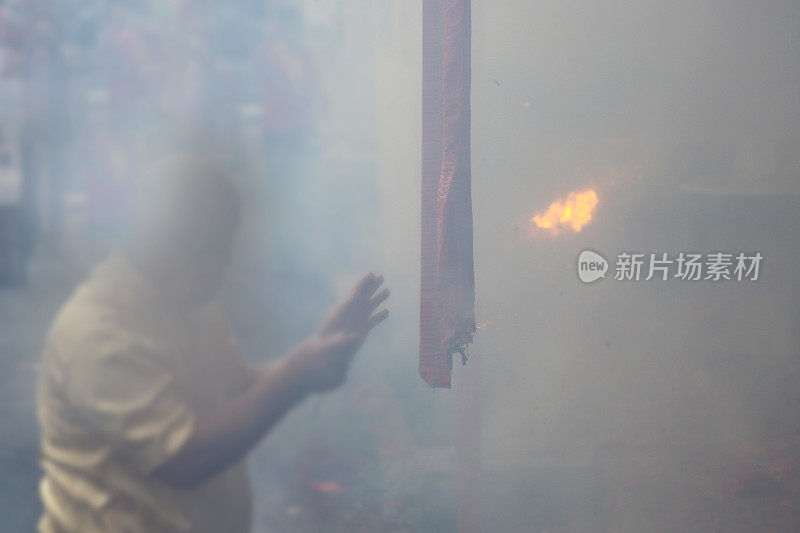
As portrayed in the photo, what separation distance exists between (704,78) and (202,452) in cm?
238

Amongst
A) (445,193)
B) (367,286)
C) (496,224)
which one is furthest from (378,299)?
(496,224)

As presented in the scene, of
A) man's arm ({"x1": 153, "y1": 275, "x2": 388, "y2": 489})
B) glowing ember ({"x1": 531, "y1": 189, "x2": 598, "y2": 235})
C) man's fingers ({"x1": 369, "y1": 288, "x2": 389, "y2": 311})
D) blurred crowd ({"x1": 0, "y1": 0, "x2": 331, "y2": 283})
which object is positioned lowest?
man's arm ({"x1": 153, "y1": 275, "x2": 388, "y2": 489})

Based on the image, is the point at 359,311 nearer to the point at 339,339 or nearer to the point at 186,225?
the point at 339,339

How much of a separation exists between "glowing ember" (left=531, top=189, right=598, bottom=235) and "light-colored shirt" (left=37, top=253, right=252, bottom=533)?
1.40 meters

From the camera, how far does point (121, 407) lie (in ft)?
4.68

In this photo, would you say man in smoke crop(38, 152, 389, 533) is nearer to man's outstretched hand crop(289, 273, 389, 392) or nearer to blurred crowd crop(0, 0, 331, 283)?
man's outstretched hand crop(289, 273, 389, 392)

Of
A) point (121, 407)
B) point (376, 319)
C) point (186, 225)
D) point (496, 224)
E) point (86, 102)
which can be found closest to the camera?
point (121, 407)

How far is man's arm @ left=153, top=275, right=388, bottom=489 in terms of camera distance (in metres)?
1.52

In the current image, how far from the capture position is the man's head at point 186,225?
1.62 m

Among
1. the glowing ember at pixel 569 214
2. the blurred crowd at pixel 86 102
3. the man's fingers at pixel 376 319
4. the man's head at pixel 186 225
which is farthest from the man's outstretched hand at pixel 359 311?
the glowing ember at pixel 569 214

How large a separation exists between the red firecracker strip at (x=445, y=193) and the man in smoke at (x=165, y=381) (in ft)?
1.10

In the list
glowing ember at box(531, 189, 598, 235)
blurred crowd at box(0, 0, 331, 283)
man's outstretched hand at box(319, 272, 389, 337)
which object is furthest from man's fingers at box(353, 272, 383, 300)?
glowing ember at box(531, 189, 598, 235)

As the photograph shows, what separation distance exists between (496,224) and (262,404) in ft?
3.78

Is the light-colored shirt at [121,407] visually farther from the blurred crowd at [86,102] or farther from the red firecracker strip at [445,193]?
the red firecracker strip at [445,193]
